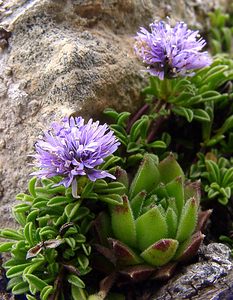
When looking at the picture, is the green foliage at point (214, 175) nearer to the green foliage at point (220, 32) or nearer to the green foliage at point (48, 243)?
the green foliage at point (48, 243)

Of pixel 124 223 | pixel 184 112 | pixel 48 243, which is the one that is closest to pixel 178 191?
pixel 124 223

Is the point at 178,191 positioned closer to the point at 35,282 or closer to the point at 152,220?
the point at 152,220

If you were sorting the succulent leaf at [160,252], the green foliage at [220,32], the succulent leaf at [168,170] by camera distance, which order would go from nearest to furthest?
the succulent leaf at [160,252] < the succulent leaf at [168,170] < the green foliage at [220,32]

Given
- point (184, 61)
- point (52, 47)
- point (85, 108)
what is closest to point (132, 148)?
point (85, 108)

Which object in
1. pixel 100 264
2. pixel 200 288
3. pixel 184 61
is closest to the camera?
pixel 200 288

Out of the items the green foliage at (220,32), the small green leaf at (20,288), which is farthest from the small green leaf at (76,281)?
the green foliage at (220,32)

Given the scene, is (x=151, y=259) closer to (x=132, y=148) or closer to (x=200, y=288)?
(x=200, y=288)
